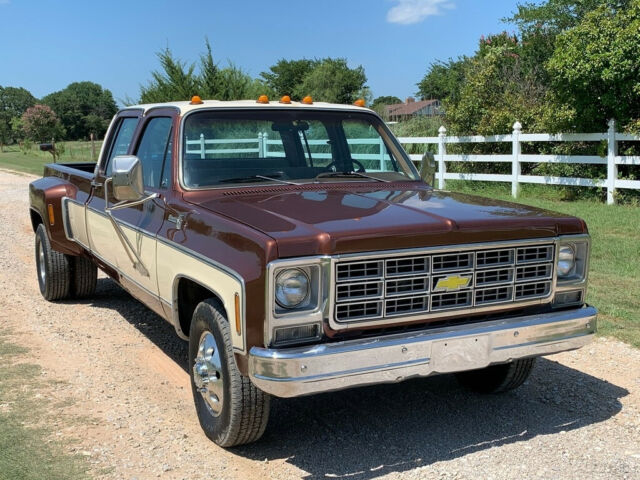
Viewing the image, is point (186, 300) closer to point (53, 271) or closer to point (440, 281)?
point (440, 281)

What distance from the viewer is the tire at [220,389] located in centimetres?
377

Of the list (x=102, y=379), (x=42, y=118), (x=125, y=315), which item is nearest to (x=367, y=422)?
(x=102, y=379)

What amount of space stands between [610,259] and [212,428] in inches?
257

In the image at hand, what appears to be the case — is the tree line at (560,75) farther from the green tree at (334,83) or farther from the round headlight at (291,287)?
the green tree at (334,83)

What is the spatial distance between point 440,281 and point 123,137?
3.39 m

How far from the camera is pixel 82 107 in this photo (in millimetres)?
106375

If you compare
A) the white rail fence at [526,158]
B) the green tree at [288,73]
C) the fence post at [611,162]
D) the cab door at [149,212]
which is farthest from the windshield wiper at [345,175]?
the green tree at [288,73]

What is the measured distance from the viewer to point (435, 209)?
413cm

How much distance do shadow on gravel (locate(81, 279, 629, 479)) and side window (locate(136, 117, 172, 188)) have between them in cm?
147

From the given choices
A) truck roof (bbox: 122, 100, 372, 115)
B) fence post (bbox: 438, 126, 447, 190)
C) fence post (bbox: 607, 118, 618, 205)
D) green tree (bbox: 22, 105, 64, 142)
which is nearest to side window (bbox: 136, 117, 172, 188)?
truck roof (bbox: 122, 100, 372, 115)

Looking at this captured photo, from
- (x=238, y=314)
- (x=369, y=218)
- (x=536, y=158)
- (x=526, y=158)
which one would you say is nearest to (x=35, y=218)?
(x=238, y=314)

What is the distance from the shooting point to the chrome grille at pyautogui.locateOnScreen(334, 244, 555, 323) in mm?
3566

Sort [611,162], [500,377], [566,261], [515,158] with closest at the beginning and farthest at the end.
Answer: [566,261] < [500,377] < [611,162] < [515,158]

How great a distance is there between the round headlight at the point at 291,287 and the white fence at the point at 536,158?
11302 millimetres
